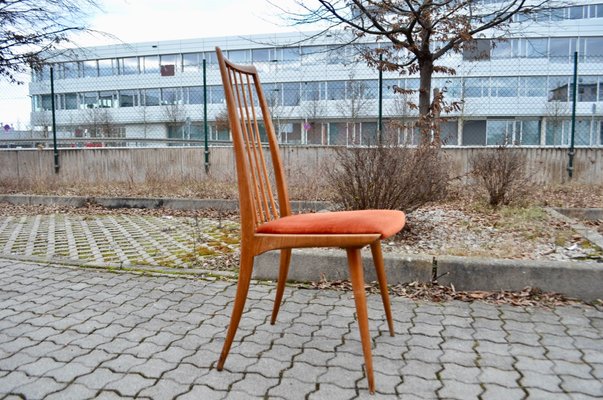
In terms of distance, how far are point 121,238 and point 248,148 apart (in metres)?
3.25

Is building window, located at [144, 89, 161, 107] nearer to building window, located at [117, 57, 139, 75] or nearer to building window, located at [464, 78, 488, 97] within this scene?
building window, located at [117, 57, 139, 75]

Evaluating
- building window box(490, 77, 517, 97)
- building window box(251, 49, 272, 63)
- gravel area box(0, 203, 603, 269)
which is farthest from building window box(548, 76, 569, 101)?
gravel area box(0, 203, 603, 269)

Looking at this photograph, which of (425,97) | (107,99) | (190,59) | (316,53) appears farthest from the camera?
(190,59)

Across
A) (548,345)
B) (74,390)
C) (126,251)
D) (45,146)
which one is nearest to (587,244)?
(548,345)

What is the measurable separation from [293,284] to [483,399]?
5.45 ft

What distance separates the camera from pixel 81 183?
28.5 feet

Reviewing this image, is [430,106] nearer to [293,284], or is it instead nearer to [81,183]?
[293,284]

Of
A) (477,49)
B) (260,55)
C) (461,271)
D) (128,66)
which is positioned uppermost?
(260,55)

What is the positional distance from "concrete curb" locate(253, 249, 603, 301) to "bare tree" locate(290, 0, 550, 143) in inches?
128

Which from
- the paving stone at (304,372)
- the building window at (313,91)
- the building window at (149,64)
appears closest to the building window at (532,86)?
the building window at (313,91)

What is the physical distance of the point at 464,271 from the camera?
2.92 meters

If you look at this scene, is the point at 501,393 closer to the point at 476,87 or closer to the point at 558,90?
the point at 558,90

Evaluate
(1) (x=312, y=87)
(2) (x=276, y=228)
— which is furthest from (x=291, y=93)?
(2) (x=276, y=228)

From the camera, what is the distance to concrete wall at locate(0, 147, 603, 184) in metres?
7.66
